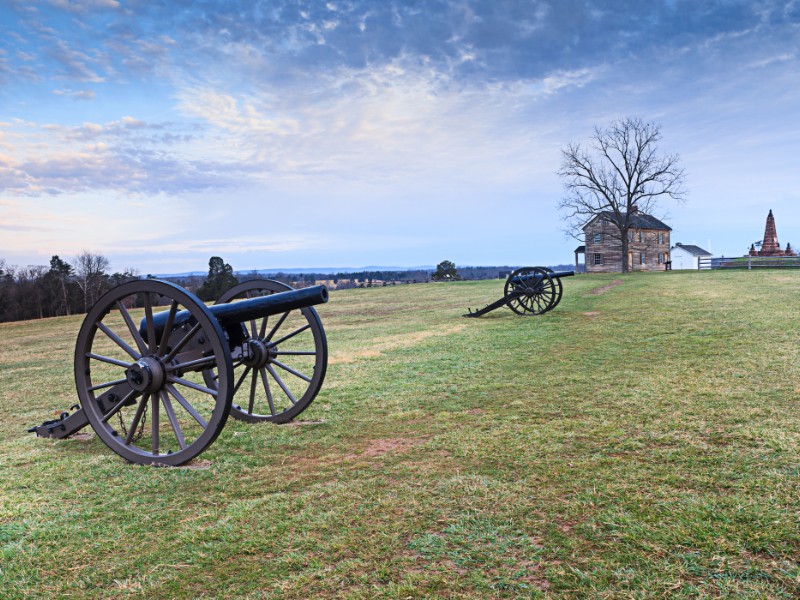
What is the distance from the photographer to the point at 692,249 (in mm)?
67500

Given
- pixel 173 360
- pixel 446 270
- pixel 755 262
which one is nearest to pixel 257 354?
pixel 173 360

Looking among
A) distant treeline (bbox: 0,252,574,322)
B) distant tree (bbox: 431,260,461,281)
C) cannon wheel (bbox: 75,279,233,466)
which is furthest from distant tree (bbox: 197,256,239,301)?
cannon wheel (bbox: 75,279,233,466)

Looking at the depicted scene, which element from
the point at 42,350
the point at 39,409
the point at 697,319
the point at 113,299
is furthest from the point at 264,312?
the point at 42,350

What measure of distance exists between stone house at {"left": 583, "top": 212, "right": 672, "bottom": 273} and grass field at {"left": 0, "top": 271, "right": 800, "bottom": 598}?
46272 millimetres

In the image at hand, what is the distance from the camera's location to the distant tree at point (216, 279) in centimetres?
4328

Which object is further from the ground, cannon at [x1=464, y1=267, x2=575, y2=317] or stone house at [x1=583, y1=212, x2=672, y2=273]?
stone house at [x1=583, y1=212, x2=672, y2=273]

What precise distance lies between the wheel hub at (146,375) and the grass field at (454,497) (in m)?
0.71

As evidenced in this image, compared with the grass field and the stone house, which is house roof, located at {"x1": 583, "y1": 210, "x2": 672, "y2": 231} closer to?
the stone house

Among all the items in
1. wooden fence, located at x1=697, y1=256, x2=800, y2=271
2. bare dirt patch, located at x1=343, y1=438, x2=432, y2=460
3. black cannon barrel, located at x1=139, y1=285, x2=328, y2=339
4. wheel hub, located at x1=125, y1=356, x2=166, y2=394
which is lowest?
bare dirt patch, located at x1=343, y1=438, x2=432, y2=460

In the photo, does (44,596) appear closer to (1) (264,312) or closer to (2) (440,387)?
(1) (264,312)

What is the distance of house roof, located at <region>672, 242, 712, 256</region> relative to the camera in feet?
215

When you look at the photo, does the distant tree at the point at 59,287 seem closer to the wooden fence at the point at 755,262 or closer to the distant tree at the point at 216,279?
the distant tree at the point at 216,279

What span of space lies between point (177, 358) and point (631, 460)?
398cm

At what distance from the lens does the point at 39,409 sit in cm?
814
